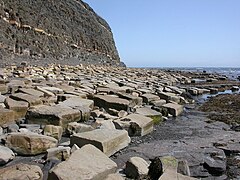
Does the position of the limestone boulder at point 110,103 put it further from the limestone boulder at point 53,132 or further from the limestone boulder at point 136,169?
the limestone boulder at point 136,169

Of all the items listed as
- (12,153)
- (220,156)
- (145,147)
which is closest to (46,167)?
(12,153)

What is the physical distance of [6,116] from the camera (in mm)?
4434

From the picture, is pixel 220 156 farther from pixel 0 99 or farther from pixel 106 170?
pixel 0 99

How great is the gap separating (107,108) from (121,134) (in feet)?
8.00

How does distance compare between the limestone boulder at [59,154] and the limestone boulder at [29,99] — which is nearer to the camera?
the limestone boulder at [59,154]

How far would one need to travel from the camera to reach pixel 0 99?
5.40 meters

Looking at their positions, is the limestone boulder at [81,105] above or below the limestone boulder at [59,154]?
above

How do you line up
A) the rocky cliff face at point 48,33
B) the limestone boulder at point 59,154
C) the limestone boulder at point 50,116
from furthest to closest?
the rocky cliff face at point 48,33 → the limestone boulder at point 50,116 → the limestone boulder at point 59,154

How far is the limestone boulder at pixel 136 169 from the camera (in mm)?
3045

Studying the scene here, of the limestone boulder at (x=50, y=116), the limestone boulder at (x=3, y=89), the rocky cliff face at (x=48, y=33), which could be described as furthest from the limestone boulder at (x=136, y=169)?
the rocky cliff face at (x=48, y=33)

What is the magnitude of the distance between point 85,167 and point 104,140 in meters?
0.85

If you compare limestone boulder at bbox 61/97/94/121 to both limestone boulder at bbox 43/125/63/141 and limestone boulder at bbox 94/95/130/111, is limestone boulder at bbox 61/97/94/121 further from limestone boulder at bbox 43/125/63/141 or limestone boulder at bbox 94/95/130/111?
limestone boulder at bbox 43/125/63/141

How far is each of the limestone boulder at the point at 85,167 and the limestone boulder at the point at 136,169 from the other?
0.22m

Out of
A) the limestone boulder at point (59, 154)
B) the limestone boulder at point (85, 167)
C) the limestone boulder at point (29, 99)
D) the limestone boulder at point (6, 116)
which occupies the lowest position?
the limestone boulder at point (59, 154)
